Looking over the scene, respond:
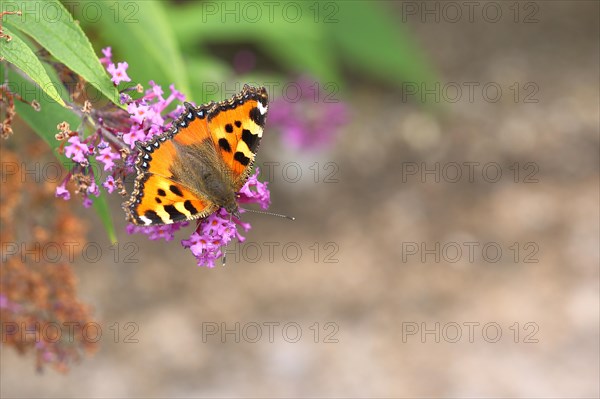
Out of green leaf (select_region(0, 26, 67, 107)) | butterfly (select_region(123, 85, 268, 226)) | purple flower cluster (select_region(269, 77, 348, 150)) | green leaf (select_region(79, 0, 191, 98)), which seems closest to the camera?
green leaf (select_region(0, 26, 67, 107))

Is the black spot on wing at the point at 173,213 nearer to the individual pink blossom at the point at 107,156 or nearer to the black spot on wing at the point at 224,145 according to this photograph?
the individual pink blossom at the point at 107,156

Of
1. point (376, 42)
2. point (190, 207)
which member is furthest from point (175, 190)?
point (376, 42)

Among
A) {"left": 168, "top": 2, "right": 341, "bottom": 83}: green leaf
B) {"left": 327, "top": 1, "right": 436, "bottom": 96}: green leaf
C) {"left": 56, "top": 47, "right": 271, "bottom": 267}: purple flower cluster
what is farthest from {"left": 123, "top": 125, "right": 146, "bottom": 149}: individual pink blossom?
{"left": 327, "top": 1, "right": 436, "bottom": 96}: green leaf

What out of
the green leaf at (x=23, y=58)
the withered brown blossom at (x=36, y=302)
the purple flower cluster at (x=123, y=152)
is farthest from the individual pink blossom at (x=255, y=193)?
the withered brown blossom at (x=36, y=302)

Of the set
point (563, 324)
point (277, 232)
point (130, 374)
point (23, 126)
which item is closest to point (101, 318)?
point (130, 374)

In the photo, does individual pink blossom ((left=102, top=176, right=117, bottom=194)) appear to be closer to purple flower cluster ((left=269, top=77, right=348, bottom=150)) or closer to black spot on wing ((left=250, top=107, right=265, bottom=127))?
black spot on wing ((left=250, top=107, right=265, bottom=127))

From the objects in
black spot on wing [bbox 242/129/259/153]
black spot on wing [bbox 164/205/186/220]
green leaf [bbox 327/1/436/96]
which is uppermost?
green leaf [bbox 327/1/436/96]
